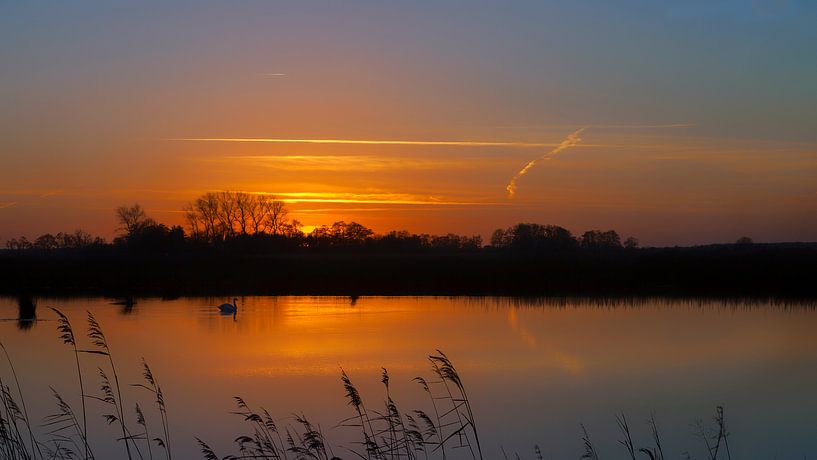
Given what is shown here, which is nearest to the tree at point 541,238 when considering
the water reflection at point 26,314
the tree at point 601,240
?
the tree at point 601,240

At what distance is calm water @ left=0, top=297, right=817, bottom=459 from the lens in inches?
382

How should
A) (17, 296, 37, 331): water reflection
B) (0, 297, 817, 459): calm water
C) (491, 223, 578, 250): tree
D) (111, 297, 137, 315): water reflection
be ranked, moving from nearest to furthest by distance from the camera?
1. (0, 297, 817, 459): calm water
2. (17, 296, 37, 331): water reflection
3. (111, 297, 137, 315): water reflection
4. (491, 223, 578, 250): tree

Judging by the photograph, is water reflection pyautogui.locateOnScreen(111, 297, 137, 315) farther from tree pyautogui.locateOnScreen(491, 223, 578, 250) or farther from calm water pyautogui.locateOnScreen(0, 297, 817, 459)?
tree pyautogui.locateOnScreen(491, 223, 578, 250)

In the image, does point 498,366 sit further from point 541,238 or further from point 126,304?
point 541,238

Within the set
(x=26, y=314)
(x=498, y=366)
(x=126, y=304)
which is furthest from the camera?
(x=126, y=304)

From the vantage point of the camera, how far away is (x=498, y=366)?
A: 13914 mm

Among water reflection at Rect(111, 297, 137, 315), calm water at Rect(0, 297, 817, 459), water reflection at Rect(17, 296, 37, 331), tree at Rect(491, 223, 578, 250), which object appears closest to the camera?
calm water at Rect(0, 297, 817, 459)

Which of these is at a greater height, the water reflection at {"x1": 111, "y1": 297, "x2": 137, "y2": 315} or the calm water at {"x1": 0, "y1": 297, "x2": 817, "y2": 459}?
the water reflection at {"x1": 111, "y1": 297, "x2": 137, "y2": 315}

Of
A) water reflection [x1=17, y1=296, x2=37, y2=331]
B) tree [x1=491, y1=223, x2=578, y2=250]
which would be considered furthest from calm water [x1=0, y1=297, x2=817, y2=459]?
tree [x1=491, y1=223, x2=578, y2=250]

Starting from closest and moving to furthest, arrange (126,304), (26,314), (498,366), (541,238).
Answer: (498,366), (26,314), (126,304), (541,238)

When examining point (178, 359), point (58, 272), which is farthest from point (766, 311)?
point (58, 272)

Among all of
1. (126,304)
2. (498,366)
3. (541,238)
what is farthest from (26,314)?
(541,238)

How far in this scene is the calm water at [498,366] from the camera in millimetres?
9695

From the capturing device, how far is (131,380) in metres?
12.6
